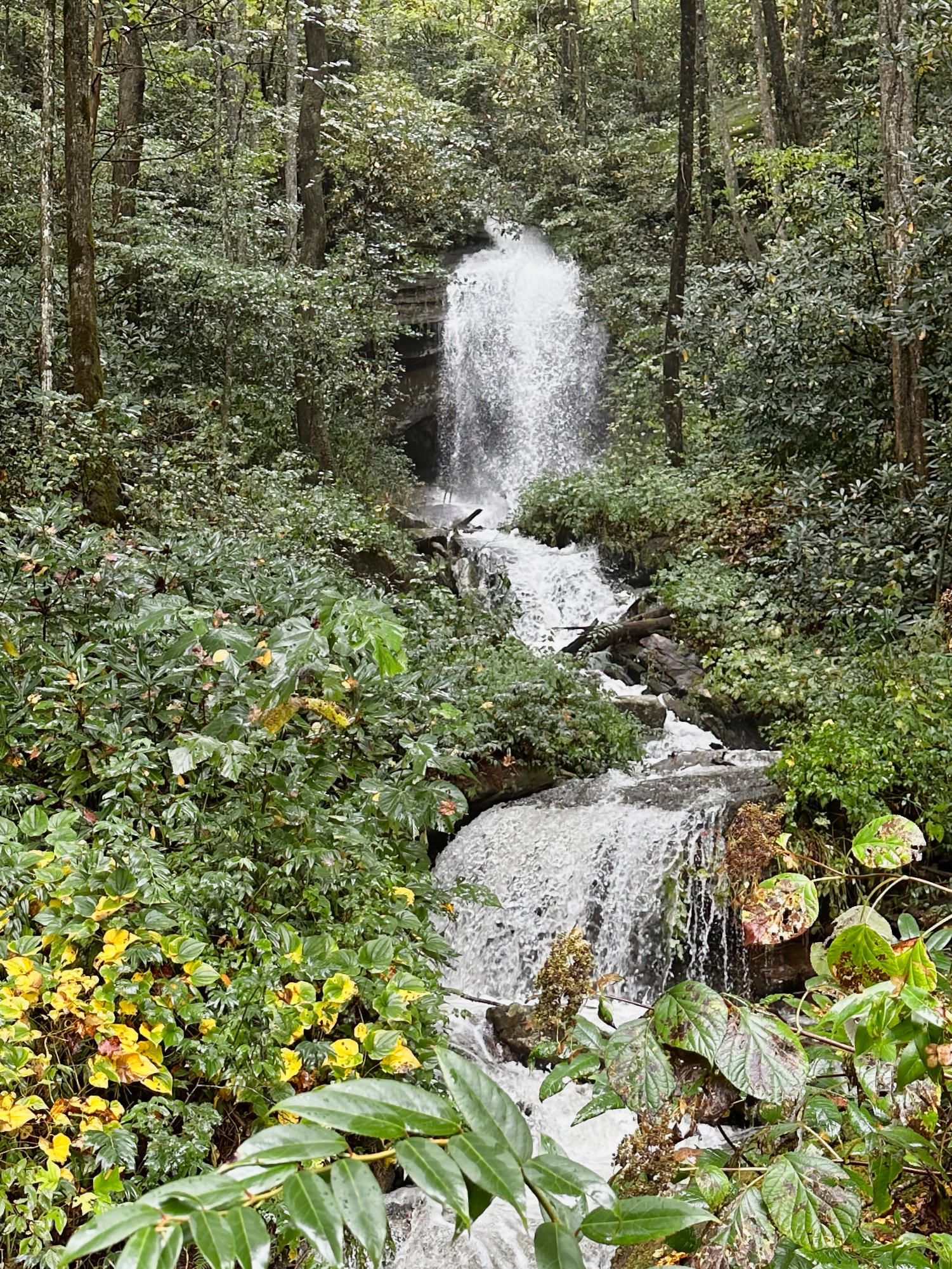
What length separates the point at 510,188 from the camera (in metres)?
18.4

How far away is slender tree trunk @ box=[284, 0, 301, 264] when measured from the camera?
36.5ft

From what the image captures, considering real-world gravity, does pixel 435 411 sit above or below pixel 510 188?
below

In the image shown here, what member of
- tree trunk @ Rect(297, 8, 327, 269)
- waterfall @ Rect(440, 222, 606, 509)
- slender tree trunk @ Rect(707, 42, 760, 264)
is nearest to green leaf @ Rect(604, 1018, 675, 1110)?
tree trunk @ Rect(297, 8, 327, 269)

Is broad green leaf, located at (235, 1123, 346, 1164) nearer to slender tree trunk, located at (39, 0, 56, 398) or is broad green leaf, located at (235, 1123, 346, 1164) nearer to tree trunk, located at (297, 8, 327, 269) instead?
slender tree trunk, located at (39, 0, 56, 398)

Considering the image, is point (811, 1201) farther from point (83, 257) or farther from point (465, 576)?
point (465, 576)

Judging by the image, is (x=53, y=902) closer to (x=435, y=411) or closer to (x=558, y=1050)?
(x=558, y=1050)

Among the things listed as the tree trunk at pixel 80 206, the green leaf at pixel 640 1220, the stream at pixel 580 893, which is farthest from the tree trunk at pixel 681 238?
the green leaf at pixel 640 1220

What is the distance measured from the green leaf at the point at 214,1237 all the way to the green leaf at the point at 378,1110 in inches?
3.3

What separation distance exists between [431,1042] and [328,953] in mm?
563

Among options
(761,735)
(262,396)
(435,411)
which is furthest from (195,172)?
(761,735)

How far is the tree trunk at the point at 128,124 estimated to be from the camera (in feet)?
36.5

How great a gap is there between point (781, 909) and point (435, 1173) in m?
0.89

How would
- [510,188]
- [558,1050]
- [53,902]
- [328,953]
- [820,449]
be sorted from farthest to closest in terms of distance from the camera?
[510,188], [820,449], [328,953], [53,902], [558,1050]

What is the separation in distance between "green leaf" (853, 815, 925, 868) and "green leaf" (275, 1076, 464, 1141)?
2.75ft
